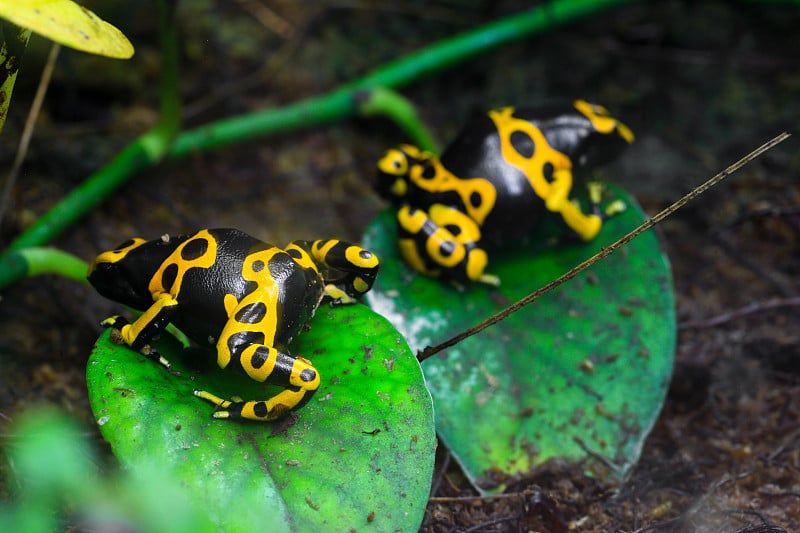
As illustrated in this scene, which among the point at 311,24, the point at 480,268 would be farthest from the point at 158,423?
the point at 311,24

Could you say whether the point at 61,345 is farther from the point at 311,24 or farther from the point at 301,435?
the point at 311,24

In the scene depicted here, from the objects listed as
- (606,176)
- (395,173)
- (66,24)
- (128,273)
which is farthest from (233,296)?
(606,176)

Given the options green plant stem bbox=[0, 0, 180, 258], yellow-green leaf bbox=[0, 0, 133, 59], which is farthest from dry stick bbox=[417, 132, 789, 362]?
green plant stem bbox=[0, 0, 180, 258]

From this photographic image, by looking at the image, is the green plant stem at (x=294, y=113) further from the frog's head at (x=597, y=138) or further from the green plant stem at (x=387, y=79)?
the frog's head at (x=597, y=138)

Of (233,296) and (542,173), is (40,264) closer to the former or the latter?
(233,296)

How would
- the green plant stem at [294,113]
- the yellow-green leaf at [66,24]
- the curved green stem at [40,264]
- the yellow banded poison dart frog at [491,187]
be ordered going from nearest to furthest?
the yellow-green leaf at [66,24] → the curved green stem at [40,264] → the yellow banded poison dart frog at [491,187] → the green plant stem at [294,113]

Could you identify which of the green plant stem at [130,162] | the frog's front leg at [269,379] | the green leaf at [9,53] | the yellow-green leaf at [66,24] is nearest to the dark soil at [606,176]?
the green plant stem at [130,162]
